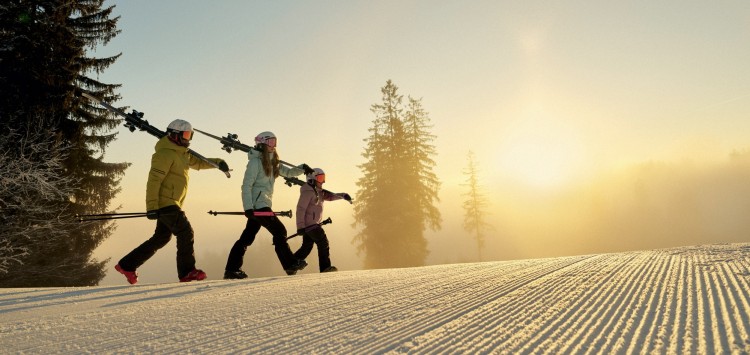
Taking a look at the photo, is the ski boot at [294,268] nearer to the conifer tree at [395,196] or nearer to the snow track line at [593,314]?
the snow track line at [593,314]

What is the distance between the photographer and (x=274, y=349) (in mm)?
1974

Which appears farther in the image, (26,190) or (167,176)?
(26,190)

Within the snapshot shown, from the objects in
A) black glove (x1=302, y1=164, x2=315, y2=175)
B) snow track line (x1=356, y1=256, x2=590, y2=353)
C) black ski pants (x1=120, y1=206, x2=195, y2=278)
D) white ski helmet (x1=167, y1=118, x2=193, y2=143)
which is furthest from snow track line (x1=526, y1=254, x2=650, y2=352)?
black glove (x1=302, y1=164, x2=315, y2=175)

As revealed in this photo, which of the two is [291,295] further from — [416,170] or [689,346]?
[416,170]

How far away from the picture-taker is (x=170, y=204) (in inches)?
222

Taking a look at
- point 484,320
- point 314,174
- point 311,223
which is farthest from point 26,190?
point 484,320

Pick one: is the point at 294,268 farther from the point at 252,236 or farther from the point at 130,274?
the point at 130,274

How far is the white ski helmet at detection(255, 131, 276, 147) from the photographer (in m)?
7.50

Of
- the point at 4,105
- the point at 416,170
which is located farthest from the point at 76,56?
the point at 416,170

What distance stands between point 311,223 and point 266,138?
1.87m

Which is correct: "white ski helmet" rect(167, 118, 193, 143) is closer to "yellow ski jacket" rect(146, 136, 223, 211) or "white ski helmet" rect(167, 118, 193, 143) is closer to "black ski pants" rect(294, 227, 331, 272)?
"yellow ski jacket" rect(146, 136, 223, 211)

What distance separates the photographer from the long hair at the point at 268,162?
7.34m

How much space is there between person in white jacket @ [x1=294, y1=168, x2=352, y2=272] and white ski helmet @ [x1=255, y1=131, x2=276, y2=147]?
1430mm

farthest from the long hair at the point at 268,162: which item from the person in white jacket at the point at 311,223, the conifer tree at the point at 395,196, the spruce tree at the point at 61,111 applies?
the conifer tree at the point at 395,196
